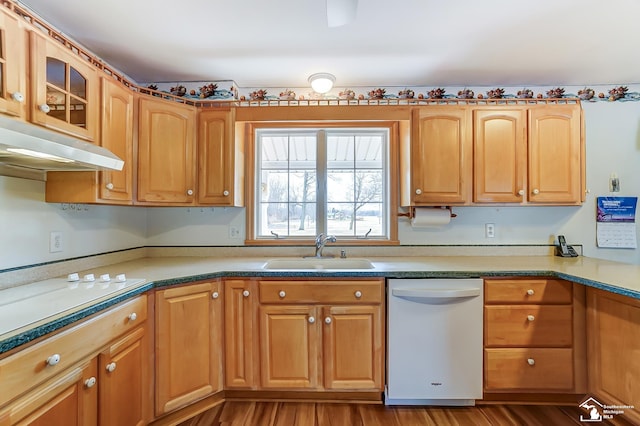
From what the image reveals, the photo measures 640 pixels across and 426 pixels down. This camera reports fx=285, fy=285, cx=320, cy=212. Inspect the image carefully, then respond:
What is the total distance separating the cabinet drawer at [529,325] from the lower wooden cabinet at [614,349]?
0.12m

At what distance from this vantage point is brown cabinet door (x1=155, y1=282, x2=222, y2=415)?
163 centimetres

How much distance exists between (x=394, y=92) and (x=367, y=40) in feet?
2.35

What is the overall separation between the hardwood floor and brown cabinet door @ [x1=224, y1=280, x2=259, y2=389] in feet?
0.54

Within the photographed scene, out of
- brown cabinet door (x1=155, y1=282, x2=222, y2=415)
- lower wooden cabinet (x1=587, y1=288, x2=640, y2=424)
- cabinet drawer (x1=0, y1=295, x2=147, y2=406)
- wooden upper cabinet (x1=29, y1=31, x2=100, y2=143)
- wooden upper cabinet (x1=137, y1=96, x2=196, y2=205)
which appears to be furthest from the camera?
wooden upper cabinet (x1=137, y1=96, x2=196, y2=205)

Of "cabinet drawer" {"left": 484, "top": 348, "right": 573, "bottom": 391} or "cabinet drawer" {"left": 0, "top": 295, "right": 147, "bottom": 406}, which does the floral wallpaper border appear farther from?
"cabinet drawer" {"left": 484, "top": 348, "right": 573, "bottom": 391}

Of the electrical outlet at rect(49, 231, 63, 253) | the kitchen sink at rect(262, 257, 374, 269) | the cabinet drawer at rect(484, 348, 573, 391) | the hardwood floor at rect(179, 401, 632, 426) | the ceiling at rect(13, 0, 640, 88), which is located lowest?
the hardwood floor at rect(179, 401, 632, 426)

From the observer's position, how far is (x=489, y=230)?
2432 millimetres

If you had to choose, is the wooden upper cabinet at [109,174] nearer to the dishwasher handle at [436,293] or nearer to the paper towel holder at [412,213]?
the dishwasher handle at [436,293]

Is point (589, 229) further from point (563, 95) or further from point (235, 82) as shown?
point (235, 82)

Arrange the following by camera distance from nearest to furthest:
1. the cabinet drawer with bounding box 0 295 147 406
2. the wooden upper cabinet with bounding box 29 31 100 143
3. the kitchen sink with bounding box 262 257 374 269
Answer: the cabinet drawer with bounding box 0 295 147 406 < the wooden upper cabinet with bounding box 29 31 100 143 < the kitchen sink with bounding box 262 257 374 269

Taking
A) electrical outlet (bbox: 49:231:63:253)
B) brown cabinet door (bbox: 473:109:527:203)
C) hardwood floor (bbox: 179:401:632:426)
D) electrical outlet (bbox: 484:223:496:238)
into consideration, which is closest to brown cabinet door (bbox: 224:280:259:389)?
hardwood floor (bbox: 179:401:632:426)

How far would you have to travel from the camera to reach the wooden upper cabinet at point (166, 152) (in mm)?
1932

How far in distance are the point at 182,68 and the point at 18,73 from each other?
45.1 inches

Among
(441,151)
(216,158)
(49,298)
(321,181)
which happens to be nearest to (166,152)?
(216,158)
